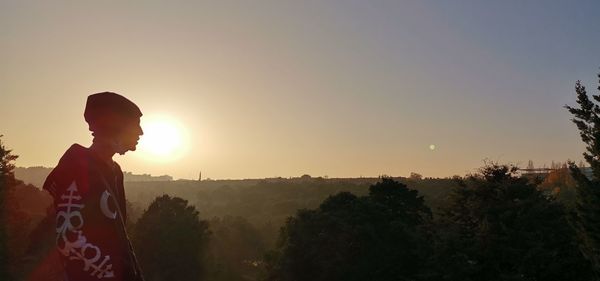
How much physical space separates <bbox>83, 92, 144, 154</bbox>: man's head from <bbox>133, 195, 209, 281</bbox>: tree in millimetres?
39890

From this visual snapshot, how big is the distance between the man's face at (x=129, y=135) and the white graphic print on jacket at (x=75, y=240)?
611 millimetres

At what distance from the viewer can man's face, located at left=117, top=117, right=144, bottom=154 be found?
3.62 meters

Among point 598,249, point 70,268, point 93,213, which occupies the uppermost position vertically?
point 93,213

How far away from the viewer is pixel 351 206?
119 feet

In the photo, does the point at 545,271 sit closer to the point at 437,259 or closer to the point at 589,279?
the point at 589,279

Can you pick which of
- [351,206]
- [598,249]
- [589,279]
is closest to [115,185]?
[598,249]

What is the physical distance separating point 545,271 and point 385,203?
525 inches

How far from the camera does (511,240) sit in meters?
25.4

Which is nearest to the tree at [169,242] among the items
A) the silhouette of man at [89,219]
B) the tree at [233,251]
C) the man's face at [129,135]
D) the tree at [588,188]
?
the tree at [233,251]

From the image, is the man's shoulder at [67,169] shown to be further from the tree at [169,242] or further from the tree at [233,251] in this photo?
the tree at [233,251]

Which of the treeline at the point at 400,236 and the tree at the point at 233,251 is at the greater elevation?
the treeline at the point at 400,236

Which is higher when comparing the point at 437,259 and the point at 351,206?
the point at 351,206

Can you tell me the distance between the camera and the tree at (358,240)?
101 ft

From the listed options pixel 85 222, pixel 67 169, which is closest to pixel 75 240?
pixel 85 222
